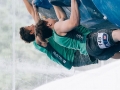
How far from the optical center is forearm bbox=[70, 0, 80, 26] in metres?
1.22

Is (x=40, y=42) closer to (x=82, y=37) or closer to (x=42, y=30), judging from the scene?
(x=42, y=30)

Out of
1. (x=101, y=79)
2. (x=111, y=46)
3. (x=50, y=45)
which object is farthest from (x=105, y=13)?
(x=101, y=79)

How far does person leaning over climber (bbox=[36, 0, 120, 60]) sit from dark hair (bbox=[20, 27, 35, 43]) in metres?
0.05

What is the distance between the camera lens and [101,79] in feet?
5.65

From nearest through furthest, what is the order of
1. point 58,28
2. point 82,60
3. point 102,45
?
point 102,45
point 58,28
point 82,60

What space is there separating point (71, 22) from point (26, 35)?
0.26 meters

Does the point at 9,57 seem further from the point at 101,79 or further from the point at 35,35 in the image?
the point at 101,79

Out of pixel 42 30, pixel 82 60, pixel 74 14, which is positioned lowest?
pixel 82 60

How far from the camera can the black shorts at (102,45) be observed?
1.18 meters

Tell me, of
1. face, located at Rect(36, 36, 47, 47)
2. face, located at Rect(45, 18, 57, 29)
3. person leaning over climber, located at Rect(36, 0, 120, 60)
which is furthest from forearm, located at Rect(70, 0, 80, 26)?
face, located at Rect(36, 36, 47, 47)

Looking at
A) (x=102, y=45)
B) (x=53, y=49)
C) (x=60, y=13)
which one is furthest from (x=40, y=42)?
(x=102, y=45)

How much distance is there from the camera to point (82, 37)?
50.3 inches

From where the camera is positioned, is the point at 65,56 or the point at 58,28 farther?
the point at 65,56

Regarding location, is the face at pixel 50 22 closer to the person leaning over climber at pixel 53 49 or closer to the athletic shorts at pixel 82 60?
the person leaning over climber at pixel 53 49
